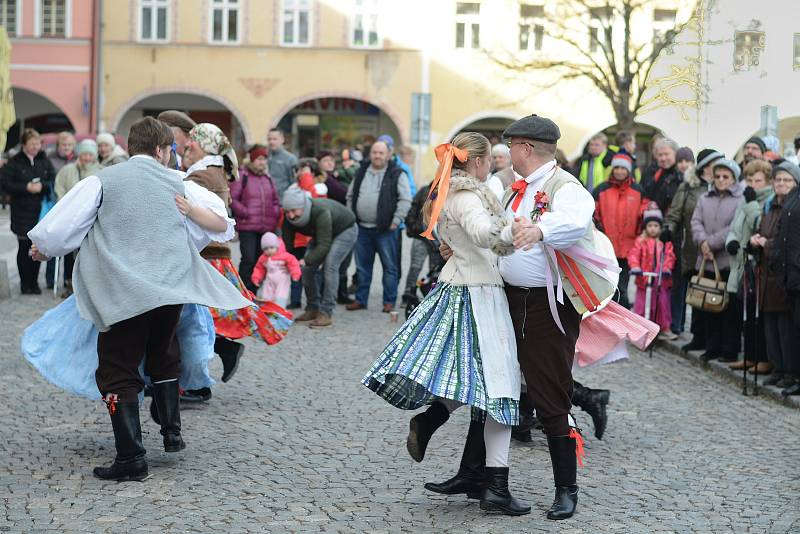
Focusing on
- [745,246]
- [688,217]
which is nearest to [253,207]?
[688,217]

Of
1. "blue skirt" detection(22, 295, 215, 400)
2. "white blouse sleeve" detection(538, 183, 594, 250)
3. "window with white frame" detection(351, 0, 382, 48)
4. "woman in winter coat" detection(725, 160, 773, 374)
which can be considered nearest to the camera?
"white blouse sleeve" detection(538, 183, 594, 250)

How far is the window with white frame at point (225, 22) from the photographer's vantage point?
4119cm

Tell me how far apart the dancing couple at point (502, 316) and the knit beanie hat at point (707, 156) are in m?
6.41

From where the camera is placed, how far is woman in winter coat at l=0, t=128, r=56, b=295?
16.3 metres

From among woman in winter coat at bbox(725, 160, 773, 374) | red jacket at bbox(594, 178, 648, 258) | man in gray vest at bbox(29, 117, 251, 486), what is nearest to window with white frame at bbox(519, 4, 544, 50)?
red jacket at bbox(594, 178, 648, 258)

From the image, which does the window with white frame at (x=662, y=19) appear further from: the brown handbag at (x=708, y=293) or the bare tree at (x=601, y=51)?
the brown handbag at (x=708, y=293)

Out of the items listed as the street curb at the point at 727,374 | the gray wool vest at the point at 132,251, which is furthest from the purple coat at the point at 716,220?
the gray wool vest at the point at 132,251

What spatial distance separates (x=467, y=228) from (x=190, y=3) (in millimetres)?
36224

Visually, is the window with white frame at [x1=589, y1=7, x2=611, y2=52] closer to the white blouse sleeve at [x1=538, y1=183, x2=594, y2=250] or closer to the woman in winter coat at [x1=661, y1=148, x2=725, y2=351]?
the woman in winter coat at [x1=661, y1=148, x2=725, y2=351]

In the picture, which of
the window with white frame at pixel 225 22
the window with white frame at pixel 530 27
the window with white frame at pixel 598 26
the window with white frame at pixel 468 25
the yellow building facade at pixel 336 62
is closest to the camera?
the window with white frame at pixel 598 26

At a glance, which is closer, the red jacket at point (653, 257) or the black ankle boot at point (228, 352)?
the black ankle boot at point (228, 352)

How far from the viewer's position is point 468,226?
6.18m

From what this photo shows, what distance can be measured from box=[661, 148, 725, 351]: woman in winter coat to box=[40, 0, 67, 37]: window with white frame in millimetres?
31895

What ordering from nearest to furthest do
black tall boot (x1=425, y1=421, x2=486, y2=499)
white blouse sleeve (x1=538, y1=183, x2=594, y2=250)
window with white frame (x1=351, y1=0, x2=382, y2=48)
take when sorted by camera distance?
white blouse sleeve (x1=538, y1=183, x2=594, y2=250) → black tall boot (x1=425, y1=421, x2=486, y2=499) → window with white frame (x1=351, y1=0, x2=382, y2=48)
